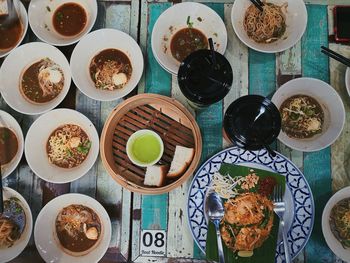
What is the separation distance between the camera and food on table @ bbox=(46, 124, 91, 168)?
8.98ft

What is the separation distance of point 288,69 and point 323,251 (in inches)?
50.3

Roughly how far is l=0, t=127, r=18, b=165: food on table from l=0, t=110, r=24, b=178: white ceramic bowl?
0.03 metres

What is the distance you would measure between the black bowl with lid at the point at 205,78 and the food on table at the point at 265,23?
46 cm

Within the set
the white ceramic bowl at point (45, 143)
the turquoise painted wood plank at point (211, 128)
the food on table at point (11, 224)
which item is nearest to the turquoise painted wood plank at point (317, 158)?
the turquoise painted wood plank at point (211, 128)

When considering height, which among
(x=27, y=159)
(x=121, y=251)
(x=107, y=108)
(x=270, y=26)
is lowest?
(x=121, y=251)

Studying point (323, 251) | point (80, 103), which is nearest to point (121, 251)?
point (80, 103)

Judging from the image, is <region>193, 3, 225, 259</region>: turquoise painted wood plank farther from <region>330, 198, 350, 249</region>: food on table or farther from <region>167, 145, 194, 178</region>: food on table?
<region>330, 198, 350, 249</region>: food on table

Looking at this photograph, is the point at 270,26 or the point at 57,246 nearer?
the point at 57,246

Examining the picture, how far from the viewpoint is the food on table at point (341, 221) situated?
8.24 ft

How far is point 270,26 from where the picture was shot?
282 centimetres

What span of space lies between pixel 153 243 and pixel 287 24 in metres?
1.80

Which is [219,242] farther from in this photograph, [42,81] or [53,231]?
[42,81]

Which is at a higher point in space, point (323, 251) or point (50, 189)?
point (50, 189)

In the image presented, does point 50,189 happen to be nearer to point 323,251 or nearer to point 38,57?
point 38,57
